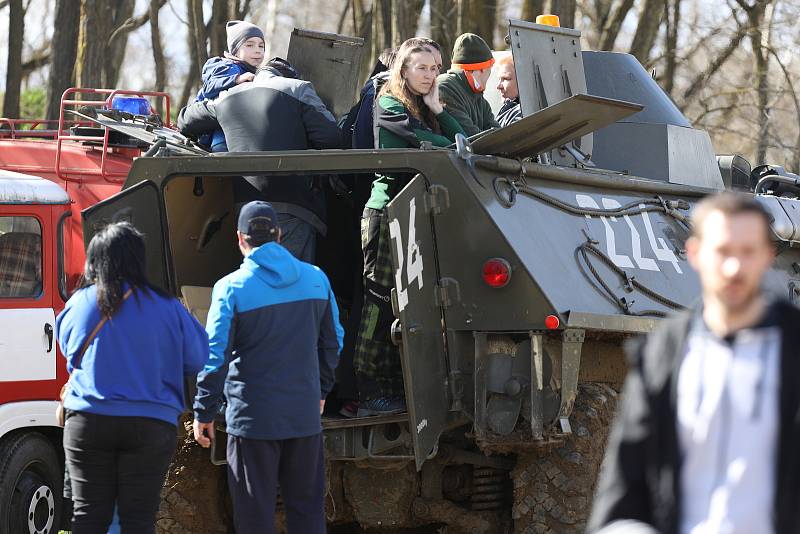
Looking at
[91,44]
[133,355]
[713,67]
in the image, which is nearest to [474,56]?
[133,355]

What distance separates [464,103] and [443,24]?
1435 centimetres

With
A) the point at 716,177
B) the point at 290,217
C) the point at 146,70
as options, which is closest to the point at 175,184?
the point at 290,217

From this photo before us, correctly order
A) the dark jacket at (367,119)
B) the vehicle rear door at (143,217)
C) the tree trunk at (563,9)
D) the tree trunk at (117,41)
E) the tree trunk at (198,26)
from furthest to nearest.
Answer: the tree trunk at (117,41) < the tree trunk at (198,26) < the tree trunk at (563,9) < the dark jacket at (367,119) < the vehicle rear door at (143,217)

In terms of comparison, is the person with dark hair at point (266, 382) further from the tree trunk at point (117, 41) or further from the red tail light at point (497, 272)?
the tree trunk at point (117, 41)

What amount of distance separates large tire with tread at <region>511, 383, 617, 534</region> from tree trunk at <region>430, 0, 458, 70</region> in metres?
14.3

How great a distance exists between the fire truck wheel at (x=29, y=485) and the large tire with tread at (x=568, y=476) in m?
3.00

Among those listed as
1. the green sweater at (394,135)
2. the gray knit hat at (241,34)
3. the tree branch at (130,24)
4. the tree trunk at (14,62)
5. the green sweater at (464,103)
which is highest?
the tree branch at (130,24)

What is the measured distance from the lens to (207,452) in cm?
751

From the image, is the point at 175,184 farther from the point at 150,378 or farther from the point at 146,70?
the point at 146,70

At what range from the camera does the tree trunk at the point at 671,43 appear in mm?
25484

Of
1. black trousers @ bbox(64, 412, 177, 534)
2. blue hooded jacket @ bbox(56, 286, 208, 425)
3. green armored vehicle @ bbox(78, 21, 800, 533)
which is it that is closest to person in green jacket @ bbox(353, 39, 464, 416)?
green armored vehicle @ bbox(78, 21, 800, 533)

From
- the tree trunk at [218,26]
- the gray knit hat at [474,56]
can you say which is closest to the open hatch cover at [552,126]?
the gray knit hat at [474,56]

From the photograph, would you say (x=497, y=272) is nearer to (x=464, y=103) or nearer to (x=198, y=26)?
(x=464, y=103)

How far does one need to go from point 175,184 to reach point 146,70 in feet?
127
